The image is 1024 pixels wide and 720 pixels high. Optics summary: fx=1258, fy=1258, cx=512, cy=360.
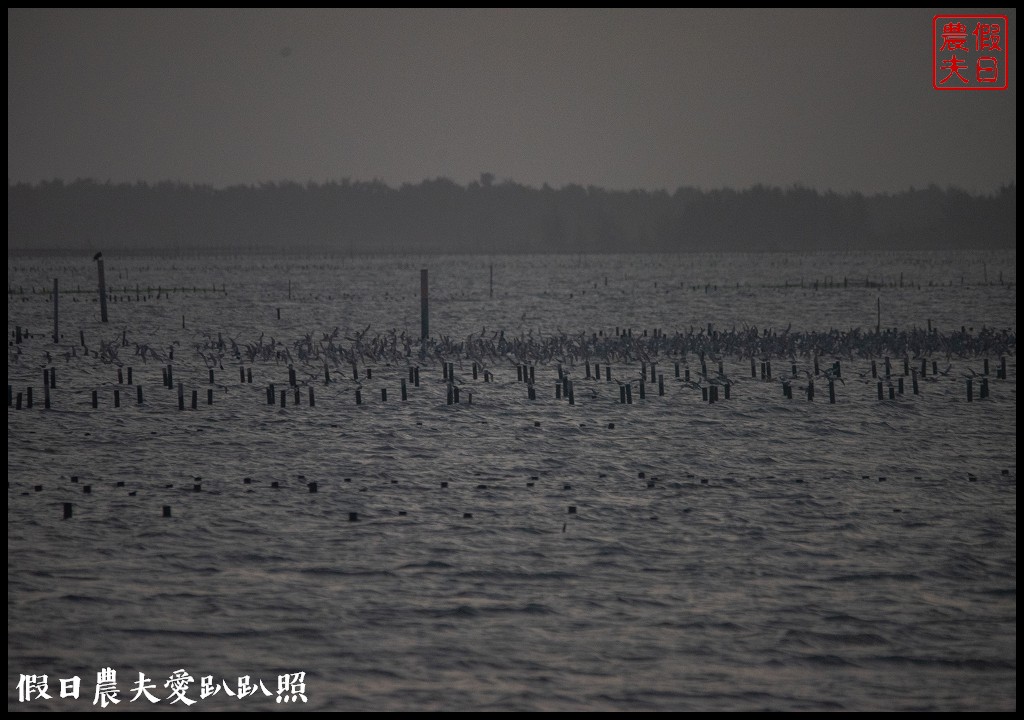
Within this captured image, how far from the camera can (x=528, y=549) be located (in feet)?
51.2

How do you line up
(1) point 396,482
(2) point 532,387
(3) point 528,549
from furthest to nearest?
(2) point 532,387, (1) point 396,482, (3) point 528,549

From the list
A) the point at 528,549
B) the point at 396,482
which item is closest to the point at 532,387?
the point at 396,482

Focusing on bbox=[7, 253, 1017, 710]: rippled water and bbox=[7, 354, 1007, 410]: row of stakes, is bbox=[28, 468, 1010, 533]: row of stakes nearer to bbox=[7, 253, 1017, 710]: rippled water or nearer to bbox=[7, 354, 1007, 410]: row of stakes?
bbox=[7, 253, 1017, 710]: rippled water

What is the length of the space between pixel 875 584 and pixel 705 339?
93.3 ft

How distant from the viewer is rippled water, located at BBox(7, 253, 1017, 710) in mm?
11492

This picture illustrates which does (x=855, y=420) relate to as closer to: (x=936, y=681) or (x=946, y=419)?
(x=946, y=419)

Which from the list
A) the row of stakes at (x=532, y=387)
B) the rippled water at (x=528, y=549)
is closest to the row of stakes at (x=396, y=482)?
the rippled water at (x=528, y=549)

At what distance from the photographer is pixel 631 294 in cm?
9562

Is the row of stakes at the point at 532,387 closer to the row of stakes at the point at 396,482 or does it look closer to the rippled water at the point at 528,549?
the rippled water at the point at 528,549

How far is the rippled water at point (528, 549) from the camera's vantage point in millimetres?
11492

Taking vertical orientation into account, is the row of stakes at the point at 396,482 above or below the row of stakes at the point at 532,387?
below

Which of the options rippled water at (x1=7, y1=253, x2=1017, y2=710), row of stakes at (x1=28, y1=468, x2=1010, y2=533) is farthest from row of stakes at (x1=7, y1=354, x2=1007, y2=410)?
row of stakes at (x1=28, y1=468, x2=1010, y2=533)

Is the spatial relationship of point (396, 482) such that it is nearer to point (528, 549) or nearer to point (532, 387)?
point (528, 549)

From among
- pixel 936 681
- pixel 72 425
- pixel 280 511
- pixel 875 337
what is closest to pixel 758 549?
pixel 936 681
